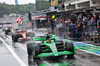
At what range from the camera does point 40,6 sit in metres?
62.4

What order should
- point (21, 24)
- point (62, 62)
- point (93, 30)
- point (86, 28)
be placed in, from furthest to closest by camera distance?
point (21, 24)
point (86, 28)
point (93, 30)
point (62, 62)

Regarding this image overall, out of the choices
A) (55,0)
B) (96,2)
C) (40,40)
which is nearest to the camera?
(40,40)

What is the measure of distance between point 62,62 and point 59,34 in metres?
14.5

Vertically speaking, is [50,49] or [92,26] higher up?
[92,26]

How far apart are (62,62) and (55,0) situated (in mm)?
36009

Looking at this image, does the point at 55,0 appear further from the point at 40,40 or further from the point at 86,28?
the point at 40,40

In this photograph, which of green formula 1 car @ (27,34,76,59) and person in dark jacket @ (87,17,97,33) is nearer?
green formula 1 car @ (27,34,76,59)

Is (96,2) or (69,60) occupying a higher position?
(96,2)

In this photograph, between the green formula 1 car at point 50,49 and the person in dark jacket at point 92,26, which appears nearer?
the green formula 1 car at point 50,49

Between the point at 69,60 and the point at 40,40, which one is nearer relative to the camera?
the point at 69,60

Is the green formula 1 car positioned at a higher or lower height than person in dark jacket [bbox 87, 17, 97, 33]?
lower

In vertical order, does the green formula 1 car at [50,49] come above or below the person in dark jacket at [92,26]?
below

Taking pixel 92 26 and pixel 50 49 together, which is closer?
pixel 50 49

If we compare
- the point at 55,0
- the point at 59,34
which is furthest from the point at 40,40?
the point at 55,0
